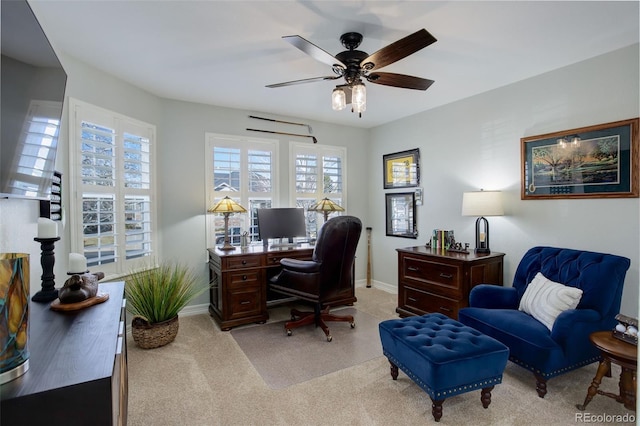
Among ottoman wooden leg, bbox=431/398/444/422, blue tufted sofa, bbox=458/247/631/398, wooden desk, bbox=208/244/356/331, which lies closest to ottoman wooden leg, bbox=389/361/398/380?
ottoman wooden leg, bbox=431/398/444/422

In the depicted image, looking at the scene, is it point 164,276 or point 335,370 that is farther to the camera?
point 164,276

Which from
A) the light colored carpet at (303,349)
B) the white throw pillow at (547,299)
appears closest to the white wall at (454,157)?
the white throw pillow at (547,299)

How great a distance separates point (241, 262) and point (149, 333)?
105 centimetres

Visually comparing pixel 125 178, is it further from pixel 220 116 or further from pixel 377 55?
pixel 377 55

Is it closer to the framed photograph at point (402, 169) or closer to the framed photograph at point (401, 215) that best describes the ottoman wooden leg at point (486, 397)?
the framed photograph at point (401, 215)

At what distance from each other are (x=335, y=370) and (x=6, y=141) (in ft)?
7.83

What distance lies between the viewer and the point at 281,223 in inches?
157

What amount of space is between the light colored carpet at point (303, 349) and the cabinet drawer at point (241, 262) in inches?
26.1

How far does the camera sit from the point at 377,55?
203 cm

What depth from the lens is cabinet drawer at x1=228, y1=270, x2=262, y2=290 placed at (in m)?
3.33

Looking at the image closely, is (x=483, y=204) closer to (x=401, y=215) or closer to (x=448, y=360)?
(x=401, y=215)

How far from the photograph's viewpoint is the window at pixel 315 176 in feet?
14.7

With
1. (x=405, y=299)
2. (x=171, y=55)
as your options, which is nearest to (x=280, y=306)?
(x=405, y=299)

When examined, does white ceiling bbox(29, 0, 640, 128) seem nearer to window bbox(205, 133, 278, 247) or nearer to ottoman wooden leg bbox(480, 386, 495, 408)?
window bbox(205, 133, 278, 247)
